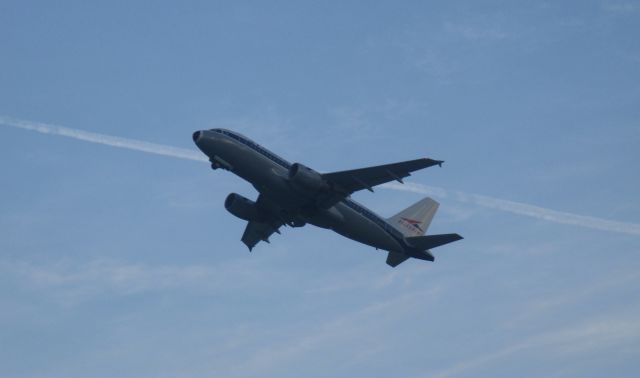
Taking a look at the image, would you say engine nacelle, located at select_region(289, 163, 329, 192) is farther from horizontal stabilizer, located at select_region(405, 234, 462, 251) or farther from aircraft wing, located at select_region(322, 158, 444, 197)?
horizontal stabilizer, located at select_region(405, 234, 462, 251)

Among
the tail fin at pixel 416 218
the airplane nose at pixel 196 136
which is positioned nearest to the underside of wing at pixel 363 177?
the tail fin at pixel 416 218

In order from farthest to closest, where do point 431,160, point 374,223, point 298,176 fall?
point 374,223 < point 298,176 < point 431,160

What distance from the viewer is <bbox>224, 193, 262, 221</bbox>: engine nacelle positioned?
248 feet

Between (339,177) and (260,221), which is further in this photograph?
(260,221)

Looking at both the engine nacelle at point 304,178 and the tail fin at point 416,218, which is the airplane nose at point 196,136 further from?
the tail fin at point 416,218

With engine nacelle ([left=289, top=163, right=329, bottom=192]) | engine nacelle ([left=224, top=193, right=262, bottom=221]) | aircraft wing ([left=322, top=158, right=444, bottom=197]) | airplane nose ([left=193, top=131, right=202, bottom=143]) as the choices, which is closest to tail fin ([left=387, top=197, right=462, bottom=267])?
aircraft wing ([left=322, top=158, right=444, bottom=197])

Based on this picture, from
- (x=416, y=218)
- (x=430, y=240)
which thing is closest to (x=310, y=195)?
(x=430, y=240)

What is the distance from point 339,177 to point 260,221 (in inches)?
396

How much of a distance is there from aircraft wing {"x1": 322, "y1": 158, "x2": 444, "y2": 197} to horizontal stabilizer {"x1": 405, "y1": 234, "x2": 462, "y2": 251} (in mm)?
6197

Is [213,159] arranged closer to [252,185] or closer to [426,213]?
[252,185]

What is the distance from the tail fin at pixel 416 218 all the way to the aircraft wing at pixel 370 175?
778 cm

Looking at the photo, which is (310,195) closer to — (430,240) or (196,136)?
(196,136)

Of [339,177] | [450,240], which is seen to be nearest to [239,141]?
[339,177]

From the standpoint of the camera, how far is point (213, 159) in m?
68.0
